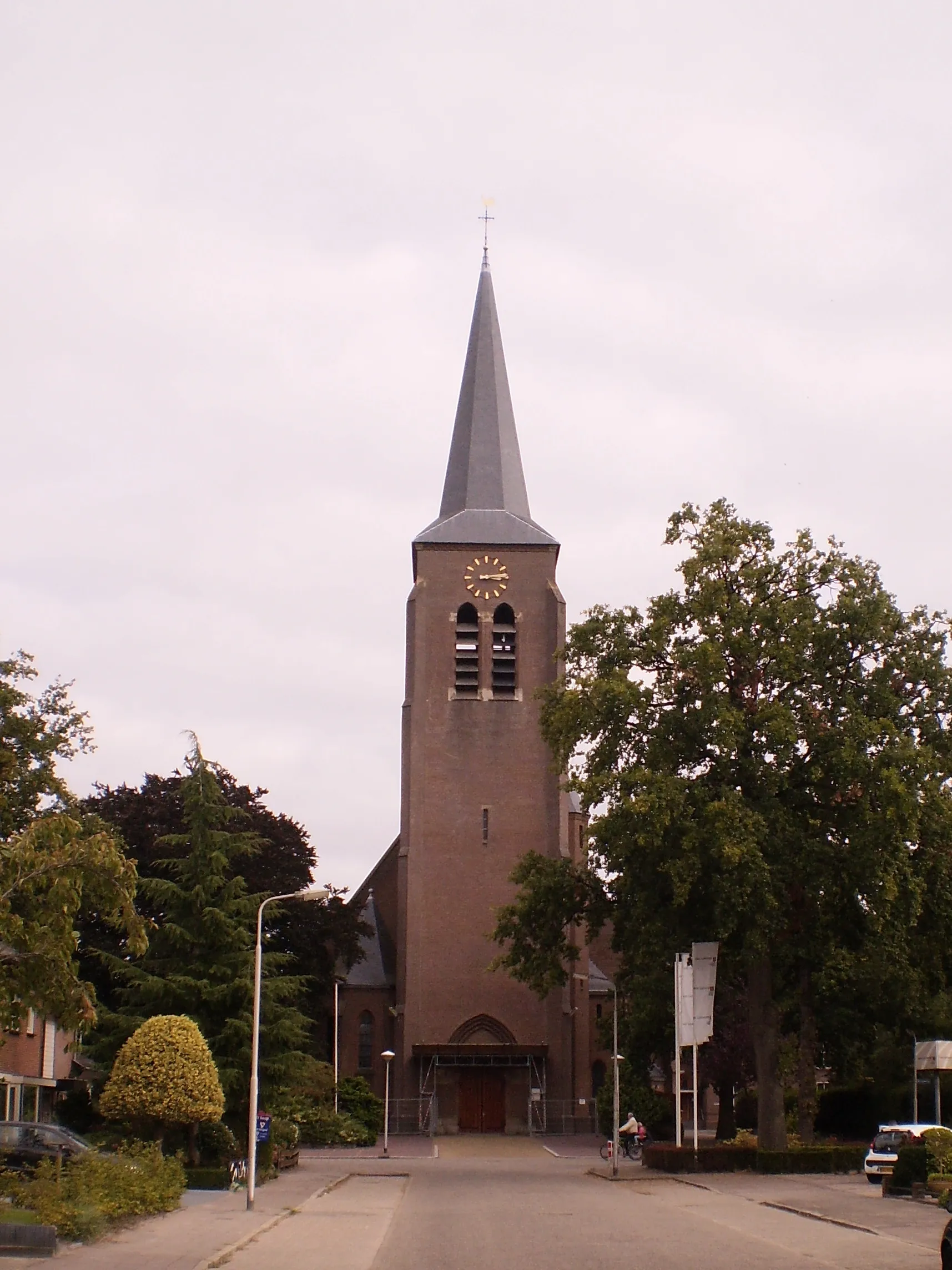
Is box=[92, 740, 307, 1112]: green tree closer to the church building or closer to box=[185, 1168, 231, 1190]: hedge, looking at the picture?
box=[185, 1168, 231, 1190]: hedge

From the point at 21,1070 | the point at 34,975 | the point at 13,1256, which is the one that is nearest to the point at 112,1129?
the point at 21,1070

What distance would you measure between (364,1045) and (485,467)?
22.5 meters

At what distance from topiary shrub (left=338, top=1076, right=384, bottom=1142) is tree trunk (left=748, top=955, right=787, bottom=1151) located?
1941cm

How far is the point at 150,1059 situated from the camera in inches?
1049

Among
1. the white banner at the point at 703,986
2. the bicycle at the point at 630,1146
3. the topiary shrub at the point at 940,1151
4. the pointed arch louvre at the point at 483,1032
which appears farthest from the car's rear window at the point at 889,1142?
the pointed arch louvre at the point at 483,1032

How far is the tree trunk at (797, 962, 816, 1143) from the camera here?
36188 mm

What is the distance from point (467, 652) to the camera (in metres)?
54.2

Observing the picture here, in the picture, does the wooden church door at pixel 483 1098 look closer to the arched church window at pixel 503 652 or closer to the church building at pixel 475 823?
the church building at pixel 475 823

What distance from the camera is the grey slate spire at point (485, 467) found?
5512 centimetres

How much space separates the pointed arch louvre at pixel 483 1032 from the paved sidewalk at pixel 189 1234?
20696 mm

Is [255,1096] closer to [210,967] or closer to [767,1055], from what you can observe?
[210,967]

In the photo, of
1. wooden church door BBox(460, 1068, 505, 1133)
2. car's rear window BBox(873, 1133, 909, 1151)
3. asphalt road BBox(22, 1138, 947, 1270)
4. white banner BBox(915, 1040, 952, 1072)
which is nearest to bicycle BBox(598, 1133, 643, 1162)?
wooden church door BBox(460, 1068, 505, 1133)

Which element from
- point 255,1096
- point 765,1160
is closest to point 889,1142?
point 765,1160

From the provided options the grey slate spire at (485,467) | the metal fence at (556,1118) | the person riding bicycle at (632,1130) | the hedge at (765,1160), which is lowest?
the metal fence at (556,1118)
